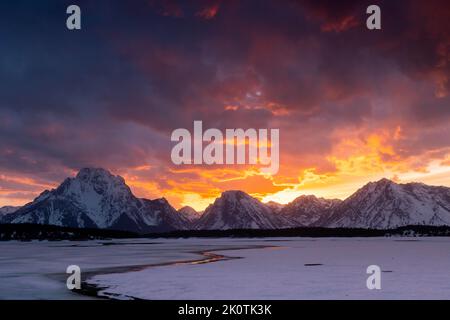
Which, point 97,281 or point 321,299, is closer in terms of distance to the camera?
point 321,299

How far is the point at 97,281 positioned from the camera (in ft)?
113

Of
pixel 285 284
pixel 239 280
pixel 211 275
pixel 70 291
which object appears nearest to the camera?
pixel 70 291

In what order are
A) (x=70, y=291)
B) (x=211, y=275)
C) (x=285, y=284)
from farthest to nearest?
(x=211, y=275) < (x=285, y=284) < (x=70, y=291)
